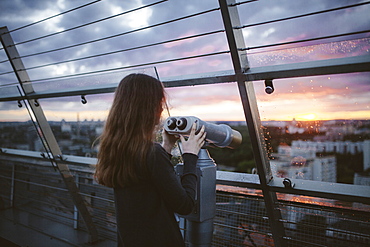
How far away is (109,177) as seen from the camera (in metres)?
1.10

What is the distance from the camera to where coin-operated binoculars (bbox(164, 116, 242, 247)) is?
1.16 meters

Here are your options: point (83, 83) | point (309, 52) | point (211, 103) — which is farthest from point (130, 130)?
point (83, 83)

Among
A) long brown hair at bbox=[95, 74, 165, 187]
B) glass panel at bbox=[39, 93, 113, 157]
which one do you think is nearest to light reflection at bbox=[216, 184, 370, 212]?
long brown hair at bbox=[95, 74, 165, 187]

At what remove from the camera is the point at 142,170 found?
3.42ft

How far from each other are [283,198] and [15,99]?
2.11m

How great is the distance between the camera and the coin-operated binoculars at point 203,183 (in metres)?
1.16

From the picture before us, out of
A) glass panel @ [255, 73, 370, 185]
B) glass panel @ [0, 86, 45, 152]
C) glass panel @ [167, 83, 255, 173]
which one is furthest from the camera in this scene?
glass panel @ [0, 86, 45, 152]

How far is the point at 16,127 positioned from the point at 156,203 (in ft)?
7.56

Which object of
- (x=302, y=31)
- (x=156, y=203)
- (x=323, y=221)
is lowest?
(x=323, y=221)

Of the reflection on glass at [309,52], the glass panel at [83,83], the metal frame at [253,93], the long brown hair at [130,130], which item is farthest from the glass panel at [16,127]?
the reflection on glass at [309,52]

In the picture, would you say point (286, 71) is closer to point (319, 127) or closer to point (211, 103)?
point (319, 127)

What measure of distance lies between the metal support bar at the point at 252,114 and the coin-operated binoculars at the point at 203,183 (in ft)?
0.81

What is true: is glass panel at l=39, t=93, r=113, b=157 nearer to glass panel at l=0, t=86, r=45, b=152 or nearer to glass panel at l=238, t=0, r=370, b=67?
glass panel at l=0, t=86, r=45, b=152

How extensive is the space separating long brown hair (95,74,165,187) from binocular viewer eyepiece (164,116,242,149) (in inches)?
2.6
